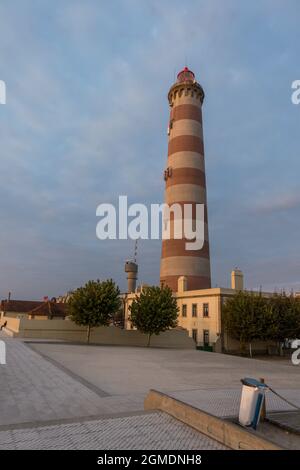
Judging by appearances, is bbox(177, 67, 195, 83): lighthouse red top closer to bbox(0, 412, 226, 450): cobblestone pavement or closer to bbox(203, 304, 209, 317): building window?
bbox(203, 304, 209, 317): building window

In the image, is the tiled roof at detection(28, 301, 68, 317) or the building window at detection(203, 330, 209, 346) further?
the tiled roof at detection(28, 301, 68, 317)

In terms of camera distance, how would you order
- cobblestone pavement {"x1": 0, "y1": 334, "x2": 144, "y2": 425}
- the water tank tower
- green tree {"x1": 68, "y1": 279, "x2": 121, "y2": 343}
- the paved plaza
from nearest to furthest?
the paved plaza
cobblestone pavement {"x1": 0, "y1": 334, "x2": 144, "y2": 425}
green tree {"x1": 68, "y1": 279, "x2": 121, "y2": 343}
the water tank tower

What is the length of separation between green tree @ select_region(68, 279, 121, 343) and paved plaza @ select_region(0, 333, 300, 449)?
10.4 m

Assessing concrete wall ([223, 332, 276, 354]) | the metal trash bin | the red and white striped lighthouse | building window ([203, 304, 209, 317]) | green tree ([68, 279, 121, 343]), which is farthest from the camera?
the red and white striped lighthouse

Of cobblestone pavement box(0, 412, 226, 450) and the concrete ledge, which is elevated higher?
the concrete ledge

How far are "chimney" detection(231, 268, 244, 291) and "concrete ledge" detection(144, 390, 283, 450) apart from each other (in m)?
34.6

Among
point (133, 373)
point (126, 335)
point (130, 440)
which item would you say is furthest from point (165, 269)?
point (130, 440)

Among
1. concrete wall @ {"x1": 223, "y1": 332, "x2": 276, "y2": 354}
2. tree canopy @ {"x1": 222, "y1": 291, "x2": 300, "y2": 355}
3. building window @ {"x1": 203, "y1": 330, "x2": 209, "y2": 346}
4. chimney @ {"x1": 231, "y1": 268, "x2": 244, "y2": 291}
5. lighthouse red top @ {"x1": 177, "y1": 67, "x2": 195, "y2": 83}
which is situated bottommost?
concrete wall @ {"x1": 223, "y1": 332, "x2": 276, "y2": 354}

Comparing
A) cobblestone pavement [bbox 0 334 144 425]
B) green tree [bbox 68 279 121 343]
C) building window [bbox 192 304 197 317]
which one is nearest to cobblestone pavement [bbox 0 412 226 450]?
cobblestone pavement [bbox 0 334 144 425]

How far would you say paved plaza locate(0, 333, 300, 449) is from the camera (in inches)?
259

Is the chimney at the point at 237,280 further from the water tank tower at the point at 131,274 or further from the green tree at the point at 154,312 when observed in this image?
the water tank tower at the point at 131,274

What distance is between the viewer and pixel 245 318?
3631cm

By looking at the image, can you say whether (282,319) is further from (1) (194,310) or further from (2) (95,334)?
(2) (95,334)

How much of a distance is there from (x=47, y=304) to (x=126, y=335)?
18536mm
